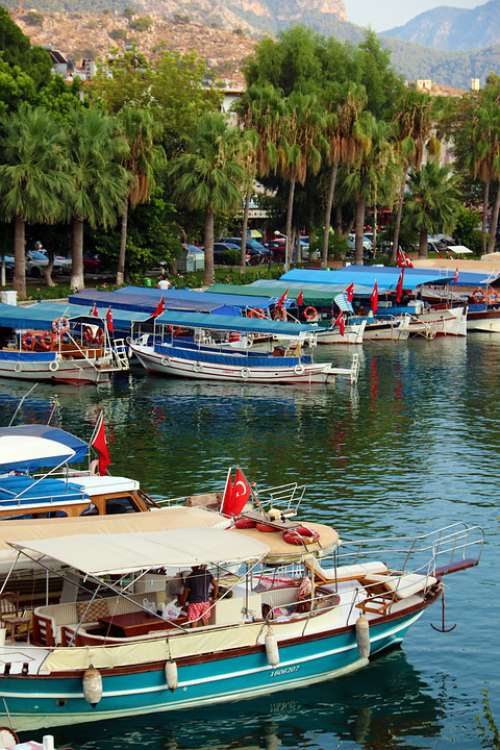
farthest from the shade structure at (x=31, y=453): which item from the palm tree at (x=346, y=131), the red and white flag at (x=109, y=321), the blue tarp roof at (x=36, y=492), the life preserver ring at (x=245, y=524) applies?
the palm tree at (x=346, y=131)

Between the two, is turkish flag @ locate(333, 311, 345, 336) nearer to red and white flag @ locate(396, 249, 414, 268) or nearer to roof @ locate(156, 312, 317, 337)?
roof @ locate(156, 312, 317, 337)

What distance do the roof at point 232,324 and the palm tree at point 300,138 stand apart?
3573 centimetres

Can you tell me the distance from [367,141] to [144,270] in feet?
81.7

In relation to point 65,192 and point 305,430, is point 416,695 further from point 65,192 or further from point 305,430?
point 65,192

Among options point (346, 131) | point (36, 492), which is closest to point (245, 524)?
point (36, 492)

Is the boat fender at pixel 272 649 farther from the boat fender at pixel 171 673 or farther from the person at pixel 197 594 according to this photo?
the boat fender at pixel 171 673

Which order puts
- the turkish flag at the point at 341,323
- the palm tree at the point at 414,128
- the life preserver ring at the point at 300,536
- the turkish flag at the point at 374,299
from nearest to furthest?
the life preserver ring at the point at 300,536 < the turkish flag at the point at 341,323 < the turkish flag at the point at 374,299 < the palm tree at the point at 414,128

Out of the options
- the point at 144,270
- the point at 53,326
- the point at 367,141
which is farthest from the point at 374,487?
the point at 367,141

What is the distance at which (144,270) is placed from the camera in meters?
105

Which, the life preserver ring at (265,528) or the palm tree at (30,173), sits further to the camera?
the palm tree at (30,173)

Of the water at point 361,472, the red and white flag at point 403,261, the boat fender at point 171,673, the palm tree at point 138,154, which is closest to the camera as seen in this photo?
the boat fender at point 171,673

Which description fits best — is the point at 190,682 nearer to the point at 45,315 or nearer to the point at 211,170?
the point at 45,315

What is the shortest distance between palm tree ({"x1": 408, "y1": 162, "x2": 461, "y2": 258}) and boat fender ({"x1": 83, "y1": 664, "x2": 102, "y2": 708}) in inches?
4033

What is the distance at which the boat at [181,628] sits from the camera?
25438 millimetres
